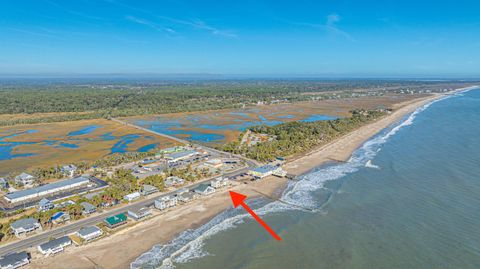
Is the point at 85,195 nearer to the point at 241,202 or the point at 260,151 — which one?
the point at 241,202

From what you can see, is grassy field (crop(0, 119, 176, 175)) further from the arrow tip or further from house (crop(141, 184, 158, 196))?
the arrow tip

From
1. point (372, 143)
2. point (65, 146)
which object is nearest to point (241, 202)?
point (372, 143)

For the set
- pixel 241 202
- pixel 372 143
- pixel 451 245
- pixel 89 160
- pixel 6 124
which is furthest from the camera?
pixel 6 124

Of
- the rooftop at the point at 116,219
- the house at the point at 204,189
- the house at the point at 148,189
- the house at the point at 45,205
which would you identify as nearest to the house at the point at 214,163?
the house at the point at 204,189

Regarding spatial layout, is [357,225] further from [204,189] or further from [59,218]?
[59,218]

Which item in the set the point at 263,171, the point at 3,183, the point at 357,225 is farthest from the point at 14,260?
the point at 357,225

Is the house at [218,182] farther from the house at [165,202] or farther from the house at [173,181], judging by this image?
the house at [165,202]

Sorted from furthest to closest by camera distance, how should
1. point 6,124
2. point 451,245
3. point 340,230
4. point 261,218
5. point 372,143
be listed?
point 6,124
point 372,143
point 261,218
point 340,230
point 451,245
